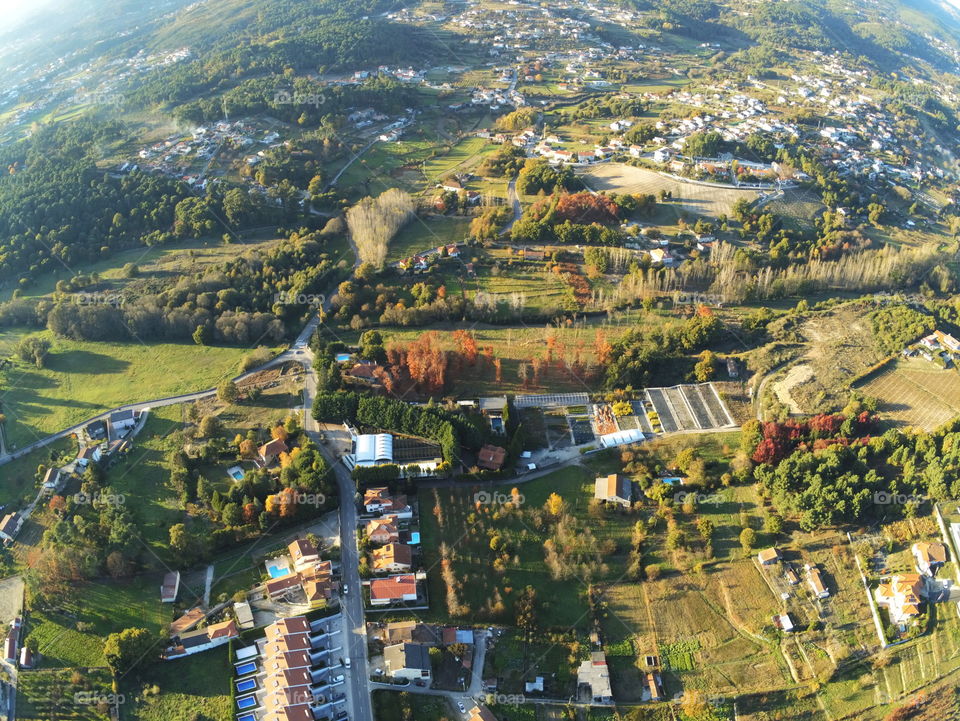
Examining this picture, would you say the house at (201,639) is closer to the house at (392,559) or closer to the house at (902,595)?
the house at (392,559)

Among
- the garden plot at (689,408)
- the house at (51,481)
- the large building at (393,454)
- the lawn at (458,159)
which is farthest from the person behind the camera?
the lawn at (458,159)

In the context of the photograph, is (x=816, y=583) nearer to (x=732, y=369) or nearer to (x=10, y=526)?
(x=732, y=369)

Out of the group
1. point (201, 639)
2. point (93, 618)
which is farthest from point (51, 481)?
point (201, 639)

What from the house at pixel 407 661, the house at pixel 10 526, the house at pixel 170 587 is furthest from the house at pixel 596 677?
the house at pixel 10 526

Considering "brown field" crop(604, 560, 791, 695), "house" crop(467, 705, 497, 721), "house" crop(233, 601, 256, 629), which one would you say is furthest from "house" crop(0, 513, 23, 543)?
"brown field" crop(604, 560, 791, 695)

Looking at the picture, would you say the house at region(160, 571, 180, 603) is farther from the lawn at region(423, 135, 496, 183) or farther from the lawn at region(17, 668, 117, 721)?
the lawn at region(423, 135, 496, 183)

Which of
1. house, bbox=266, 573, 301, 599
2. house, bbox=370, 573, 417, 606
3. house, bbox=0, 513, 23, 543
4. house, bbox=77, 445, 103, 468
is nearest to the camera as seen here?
house, bbox=370, 573, 417, 606

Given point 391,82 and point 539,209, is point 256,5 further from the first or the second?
point 539,209
